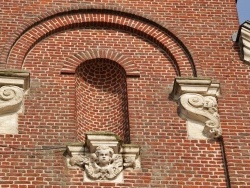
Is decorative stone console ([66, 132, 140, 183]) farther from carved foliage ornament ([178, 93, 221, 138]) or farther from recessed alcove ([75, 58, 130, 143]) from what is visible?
carved foliage ornament ([178, 93, 221, 138])

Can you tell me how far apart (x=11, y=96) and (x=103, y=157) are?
1946 mm

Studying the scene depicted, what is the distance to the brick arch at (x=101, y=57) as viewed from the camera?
13133 mm

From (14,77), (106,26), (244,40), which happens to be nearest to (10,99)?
(14,77)

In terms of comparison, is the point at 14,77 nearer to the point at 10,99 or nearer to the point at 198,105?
the point at 10,99

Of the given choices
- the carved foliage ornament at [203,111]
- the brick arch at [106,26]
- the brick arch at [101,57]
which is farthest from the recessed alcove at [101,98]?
the carved foliage ornament at [203,111]

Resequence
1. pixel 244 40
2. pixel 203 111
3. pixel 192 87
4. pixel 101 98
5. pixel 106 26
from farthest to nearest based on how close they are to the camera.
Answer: pixel 106 26, pixel 244 40, pixel 101 98, pixel 192 87, pixel 203 111

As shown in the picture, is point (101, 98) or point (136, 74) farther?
point (101, 98)

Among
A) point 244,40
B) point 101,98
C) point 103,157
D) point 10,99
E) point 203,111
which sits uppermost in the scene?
point 244,40

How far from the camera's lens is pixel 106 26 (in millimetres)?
13898

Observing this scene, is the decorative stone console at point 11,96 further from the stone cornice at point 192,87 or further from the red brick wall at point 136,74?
the stone cornice at point 192,87

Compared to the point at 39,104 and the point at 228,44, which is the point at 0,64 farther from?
the point at 228,44

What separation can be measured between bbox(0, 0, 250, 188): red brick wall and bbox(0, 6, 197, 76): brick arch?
0.02m

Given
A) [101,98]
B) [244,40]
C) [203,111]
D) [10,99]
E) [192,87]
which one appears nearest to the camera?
[10,99]

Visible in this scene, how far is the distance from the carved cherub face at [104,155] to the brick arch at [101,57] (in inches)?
77.1
